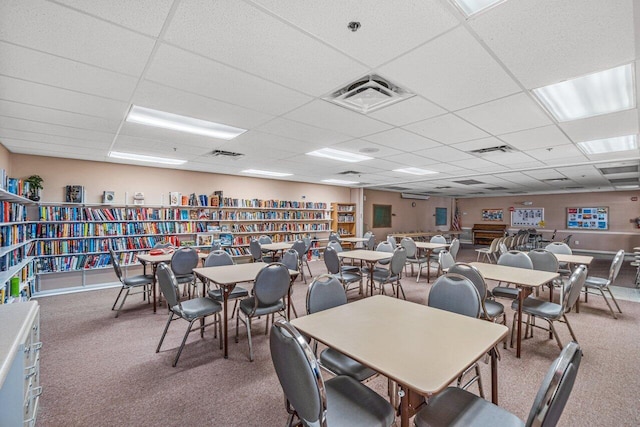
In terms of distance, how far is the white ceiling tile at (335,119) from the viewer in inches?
114

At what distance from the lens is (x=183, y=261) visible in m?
4.36

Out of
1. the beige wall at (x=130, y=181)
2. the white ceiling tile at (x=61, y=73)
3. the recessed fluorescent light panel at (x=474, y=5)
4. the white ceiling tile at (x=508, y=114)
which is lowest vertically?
the beige wall at (x=130, y=181)

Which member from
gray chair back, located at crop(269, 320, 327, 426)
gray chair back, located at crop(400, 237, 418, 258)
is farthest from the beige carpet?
gray chair back, located at crop(400, 237, 418, 258)

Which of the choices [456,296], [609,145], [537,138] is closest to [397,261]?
[456,296]

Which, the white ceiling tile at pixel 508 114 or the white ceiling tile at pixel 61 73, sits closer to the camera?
the white ceiling tile at pixel 61 73

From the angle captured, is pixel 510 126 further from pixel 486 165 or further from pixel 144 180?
pixel 144 180

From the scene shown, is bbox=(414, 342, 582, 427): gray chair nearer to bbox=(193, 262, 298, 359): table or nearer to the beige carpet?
the beige carpet

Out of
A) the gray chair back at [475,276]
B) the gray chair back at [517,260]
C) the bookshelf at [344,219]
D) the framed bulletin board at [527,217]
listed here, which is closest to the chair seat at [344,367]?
the gray chair back at [475,276]

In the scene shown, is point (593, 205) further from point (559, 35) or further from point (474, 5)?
point (474, 5)

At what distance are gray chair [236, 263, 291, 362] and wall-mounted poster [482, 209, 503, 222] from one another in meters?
13.3

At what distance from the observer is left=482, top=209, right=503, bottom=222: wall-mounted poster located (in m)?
13.1

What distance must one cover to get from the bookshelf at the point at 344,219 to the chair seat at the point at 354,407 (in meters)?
8.01

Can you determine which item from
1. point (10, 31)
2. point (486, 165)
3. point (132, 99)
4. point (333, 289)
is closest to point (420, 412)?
point (333, 289)

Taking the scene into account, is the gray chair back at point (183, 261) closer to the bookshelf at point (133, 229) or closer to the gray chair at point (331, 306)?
the bookshelf at point (133, 229)
